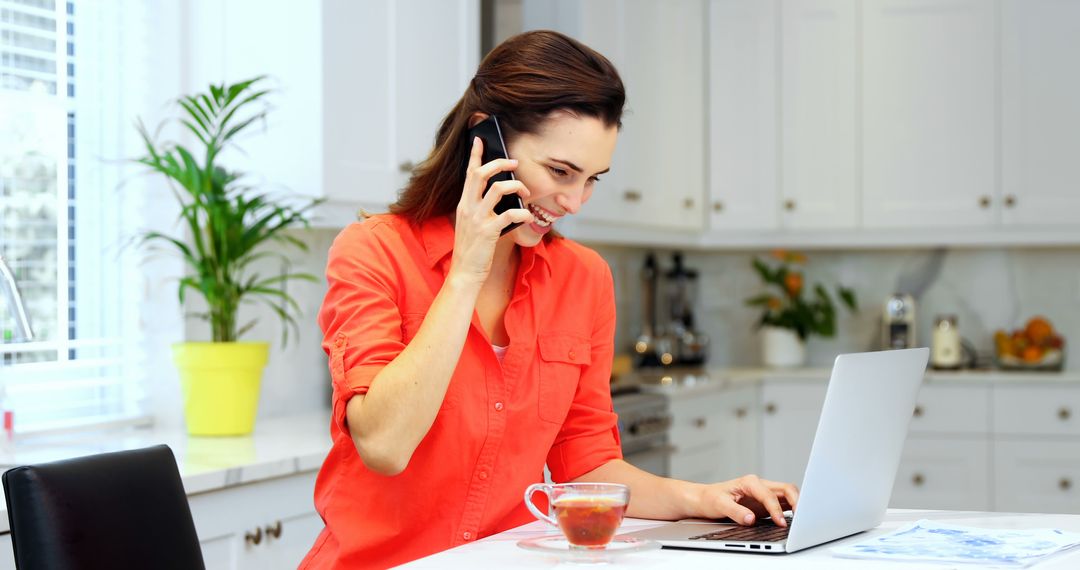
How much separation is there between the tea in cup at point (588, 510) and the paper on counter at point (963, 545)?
27cm

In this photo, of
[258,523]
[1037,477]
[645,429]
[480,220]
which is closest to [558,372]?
[480,220]

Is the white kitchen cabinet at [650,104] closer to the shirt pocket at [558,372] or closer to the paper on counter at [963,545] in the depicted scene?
the shirt pocket at [558,372]

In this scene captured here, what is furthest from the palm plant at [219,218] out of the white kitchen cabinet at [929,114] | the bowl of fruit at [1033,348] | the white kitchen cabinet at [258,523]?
the bowl of fruit at [1033,348]

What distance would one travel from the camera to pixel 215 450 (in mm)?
2490

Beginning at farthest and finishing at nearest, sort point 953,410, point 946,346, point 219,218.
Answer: point 946,346
point 953,410
point 219,218

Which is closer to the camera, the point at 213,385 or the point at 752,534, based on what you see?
the point at 752,534

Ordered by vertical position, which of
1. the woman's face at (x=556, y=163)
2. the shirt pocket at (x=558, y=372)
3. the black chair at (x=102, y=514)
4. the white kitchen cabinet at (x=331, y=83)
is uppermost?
the white kitchen cabinet at (x=331, y=83)

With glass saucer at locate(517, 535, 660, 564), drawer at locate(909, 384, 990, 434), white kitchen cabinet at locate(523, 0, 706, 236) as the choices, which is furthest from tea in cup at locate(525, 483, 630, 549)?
drawer at locate(909, 384, 990, 434)

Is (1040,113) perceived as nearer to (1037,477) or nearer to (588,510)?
(1037,477)

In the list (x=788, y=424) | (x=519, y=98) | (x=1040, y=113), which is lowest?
(x=788, y=424)

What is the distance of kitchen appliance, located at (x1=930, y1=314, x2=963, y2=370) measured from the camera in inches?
183

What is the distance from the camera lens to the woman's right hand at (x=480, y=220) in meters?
1.58

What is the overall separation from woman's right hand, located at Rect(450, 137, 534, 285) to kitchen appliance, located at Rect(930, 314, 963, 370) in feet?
11.2

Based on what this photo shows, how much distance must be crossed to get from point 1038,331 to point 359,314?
361 centimetres
